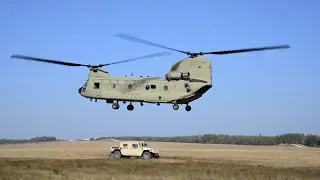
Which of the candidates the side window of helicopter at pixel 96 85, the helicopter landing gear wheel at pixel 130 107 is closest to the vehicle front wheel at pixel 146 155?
the helicopter landing gear wheel at pixel 130 107

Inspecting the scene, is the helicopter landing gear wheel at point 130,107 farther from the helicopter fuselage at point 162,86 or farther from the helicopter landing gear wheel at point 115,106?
the helicopter landing gear wheel at point 115,106

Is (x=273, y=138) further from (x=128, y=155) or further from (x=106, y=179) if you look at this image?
(x=106, y=179)

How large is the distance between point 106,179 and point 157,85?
10096 millimetres

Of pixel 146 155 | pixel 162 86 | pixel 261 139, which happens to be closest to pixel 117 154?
pixel 146 155

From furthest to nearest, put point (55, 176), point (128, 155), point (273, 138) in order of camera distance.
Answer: point (273, 138) → point (128, 155) → point (55, 176)

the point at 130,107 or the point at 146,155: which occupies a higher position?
the point at 130,107

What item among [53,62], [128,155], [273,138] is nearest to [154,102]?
[53,62]

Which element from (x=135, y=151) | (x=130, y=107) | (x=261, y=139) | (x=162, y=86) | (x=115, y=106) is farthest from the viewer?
(x=261, y=139)

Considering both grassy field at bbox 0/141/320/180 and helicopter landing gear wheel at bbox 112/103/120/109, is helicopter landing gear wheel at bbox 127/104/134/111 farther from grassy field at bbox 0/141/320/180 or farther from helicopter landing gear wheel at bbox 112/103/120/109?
grassy field at bbox 0/141/320/180

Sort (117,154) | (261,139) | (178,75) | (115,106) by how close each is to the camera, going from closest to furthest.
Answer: (178,75) → (115,106) → (117,154) → (261,139)

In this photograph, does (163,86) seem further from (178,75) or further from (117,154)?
(117,154)

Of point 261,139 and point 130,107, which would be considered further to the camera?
point 261,139

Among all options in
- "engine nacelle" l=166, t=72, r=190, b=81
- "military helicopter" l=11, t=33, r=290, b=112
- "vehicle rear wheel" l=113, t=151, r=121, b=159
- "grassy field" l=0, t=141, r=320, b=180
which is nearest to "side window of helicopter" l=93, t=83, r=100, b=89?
"military helicopter" l=11, t=33, r=290, b=112

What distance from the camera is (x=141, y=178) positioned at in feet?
100
